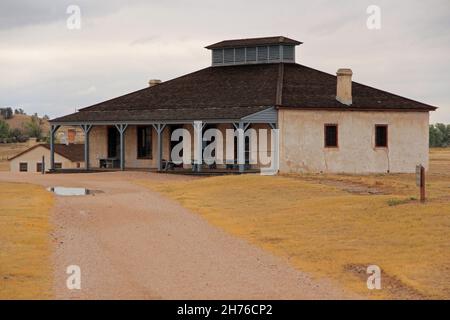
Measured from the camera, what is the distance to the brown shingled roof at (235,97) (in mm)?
42688

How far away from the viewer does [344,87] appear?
43.6 meters

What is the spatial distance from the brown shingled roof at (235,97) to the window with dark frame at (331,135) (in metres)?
1.08

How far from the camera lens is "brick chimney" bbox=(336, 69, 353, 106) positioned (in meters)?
43.6

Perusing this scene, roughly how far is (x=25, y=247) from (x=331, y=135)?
27743 millimetres

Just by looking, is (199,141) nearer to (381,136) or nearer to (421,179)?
(381,136)

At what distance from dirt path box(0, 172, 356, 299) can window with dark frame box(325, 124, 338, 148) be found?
752 inches

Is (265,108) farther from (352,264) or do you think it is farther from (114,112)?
(352,264)

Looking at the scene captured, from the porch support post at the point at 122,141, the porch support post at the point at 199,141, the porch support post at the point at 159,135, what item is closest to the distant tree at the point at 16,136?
the porch support post at the point at 122,141

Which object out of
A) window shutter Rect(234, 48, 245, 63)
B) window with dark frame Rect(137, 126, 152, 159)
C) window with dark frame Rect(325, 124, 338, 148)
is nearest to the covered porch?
window with dark frame Rect(137, 126, 152, 159)

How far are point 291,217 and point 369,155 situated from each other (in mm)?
22093

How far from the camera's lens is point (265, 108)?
41438 millimetres

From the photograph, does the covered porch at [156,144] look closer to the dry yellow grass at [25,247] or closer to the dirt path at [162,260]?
the dry yellow grass at [25,247]

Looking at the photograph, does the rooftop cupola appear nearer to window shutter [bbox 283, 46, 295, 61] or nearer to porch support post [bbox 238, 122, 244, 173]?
window shutter [bbox 283, 46, 295, 61]
